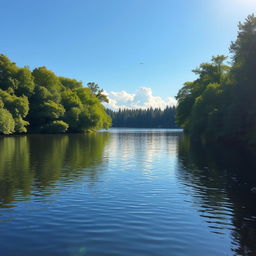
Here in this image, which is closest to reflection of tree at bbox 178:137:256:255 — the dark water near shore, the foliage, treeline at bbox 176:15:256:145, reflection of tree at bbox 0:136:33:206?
the dark water near shore

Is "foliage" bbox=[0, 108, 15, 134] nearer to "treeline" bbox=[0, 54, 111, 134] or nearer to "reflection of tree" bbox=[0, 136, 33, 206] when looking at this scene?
"treeline" bbox=[0, 54, 111, 134]

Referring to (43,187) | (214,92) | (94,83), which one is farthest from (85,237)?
(94,83)

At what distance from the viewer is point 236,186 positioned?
74.2 feet

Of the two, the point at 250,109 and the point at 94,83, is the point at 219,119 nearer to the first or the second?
the point at 250,109

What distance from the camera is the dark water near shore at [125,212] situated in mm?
11727

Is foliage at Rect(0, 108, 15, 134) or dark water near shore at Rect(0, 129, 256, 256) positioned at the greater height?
foliage at Rect(0, 108, 15, 134)

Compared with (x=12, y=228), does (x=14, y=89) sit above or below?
above

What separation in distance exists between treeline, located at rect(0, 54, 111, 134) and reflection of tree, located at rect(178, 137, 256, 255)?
6377cm

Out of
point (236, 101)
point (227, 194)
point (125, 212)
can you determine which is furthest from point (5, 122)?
point (125, 212)

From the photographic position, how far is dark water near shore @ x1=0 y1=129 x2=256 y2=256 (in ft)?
38.5

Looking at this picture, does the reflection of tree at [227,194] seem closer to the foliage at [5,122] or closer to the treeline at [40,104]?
the foliage at [5,122]

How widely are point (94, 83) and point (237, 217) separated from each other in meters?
146

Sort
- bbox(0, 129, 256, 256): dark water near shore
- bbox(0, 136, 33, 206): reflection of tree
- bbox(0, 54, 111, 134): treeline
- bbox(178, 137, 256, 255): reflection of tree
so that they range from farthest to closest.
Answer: bbox(0, 54, 111, 134): treeline
bbox(0, 136, 33, 206): reflection of tree
bbox(178, 137, 256, 255): reflection of tree
bbox(0, 129, 256, 256): dark water near shore

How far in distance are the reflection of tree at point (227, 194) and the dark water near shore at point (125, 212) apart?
0.05 m
